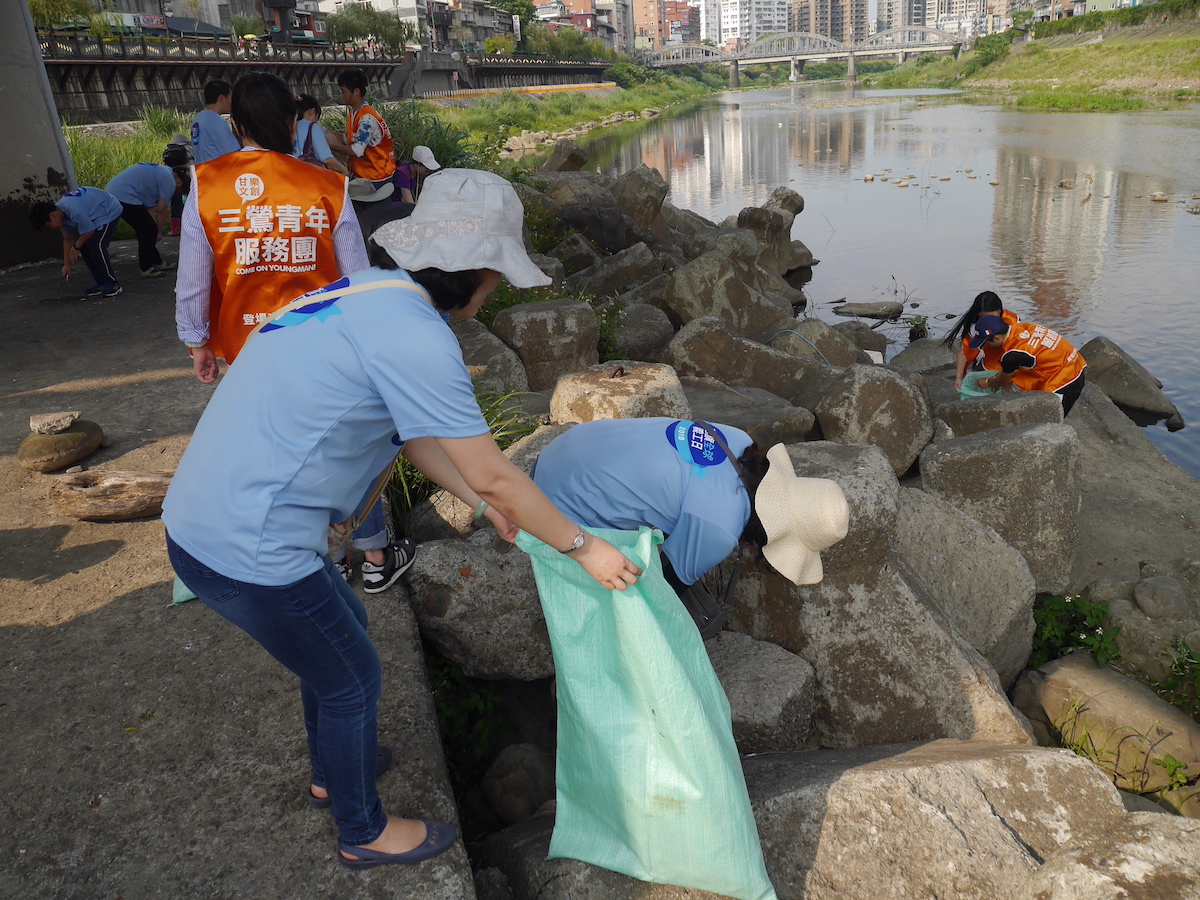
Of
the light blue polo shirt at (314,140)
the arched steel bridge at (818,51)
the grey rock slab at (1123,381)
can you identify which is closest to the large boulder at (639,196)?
the grey rock slab at (1123,381)

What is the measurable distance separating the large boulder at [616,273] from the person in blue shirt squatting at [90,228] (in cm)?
368

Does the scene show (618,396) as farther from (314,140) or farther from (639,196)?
(639,196)

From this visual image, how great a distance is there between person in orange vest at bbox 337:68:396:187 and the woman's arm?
5047 millimetres

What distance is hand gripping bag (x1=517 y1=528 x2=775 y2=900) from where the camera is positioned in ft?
5.80

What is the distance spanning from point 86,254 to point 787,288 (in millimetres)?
7082

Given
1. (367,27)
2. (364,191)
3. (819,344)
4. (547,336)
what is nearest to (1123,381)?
(819,344)

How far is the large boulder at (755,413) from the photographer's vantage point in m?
4.32

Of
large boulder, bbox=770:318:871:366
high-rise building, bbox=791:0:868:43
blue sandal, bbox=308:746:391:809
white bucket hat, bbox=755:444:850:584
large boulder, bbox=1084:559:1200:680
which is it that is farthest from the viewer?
high-rise building, bbox=791:0:868:43

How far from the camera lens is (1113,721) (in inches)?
126

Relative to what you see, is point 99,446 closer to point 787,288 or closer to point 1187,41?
point 787,288

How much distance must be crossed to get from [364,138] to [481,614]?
4371mm

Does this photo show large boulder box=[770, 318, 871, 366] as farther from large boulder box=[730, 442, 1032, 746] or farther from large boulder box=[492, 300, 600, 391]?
large boulder box=[730, 442, 1032, 746]

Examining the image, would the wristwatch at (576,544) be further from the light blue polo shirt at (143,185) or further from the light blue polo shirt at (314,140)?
the light blue polo shirt at (143,185)

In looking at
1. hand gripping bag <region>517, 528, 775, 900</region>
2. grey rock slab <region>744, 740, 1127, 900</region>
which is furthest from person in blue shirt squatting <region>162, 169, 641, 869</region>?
grey rock slab <region>744, 740, 1127, 900</region>
